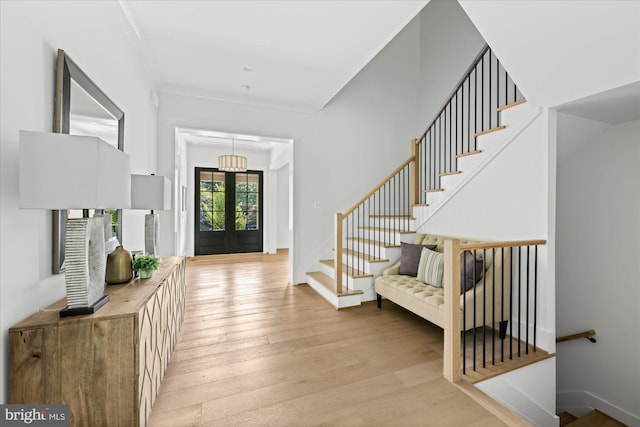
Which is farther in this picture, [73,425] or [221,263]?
[221,263]

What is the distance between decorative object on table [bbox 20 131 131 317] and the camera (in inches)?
39.6

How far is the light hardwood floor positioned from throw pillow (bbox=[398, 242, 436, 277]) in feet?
1.57

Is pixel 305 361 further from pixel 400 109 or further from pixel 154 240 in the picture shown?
pixel 400 109

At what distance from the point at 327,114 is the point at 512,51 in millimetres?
2881

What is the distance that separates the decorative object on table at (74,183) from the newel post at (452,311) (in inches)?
79.1

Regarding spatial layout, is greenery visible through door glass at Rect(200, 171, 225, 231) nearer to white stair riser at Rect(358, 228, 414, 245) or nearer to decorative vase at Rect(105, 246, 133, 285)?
white stair riser at Rect(358, 228, 414, 245)

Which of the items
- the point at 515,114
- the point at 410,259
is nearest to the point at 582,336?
the point at 410,259

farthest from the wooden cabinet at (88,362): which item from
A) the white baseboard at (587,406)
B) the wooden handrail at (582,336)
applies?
the white baseboard at (587,406)

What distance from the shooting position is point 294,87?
365 cm

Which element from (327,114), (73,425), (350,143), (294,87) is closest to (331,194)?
(350,143)

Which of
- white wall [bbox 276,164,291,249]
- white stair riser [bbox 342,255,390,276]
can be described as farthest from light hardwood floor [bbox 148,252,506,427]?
white wall [bbox 276,164,291,249]

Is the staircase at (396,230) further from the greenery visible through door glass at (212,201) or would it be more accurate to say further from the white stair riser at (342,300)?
the greenery visible through door glass at (212,201)

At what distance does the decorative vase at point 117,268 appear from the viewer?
1703 millimetres

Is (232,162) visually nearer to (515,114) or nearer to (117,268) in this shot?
(117,268)
